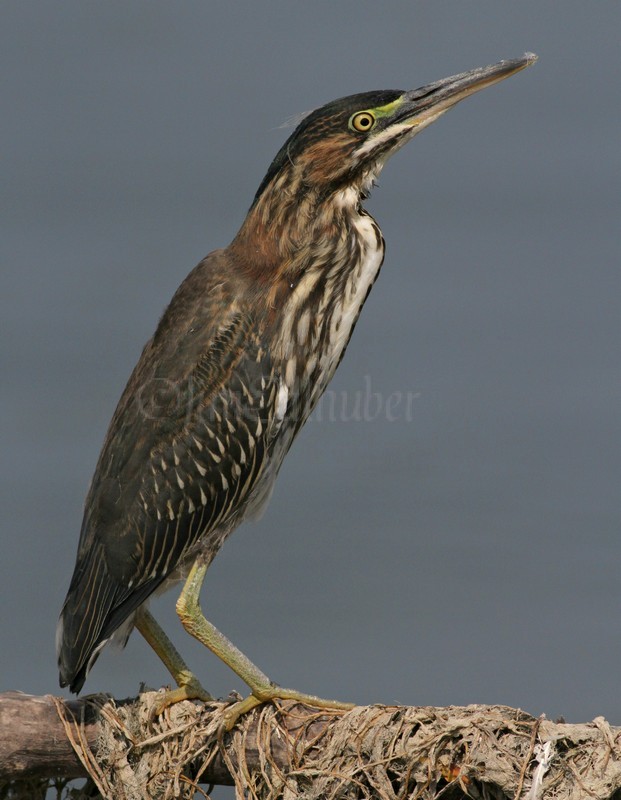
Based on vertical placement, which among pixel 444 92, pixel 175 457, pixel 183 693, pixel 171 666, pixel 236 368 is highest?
pixel 444 92

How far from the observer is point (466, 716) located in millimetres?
3387

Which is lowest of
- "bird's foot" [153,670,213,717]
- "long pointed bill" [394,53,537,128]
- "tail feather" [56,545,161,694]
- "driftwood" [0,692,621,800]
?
"driftwood" [0,692,621,800]

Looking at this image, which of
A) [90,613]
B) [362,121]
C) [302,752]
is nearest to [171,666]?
[90,613]

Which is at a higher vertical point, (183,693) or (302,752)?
(183,693)

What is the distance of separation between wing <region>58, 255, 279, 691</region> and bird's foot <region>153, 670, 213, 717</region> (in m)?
0.30

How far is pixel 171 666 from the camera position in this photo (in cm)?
405

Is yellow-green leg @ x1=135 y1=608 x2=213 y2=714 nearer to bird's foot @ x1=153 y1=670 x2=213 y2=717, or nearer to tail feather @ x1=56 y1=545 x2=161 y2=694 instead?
bird's foot @ x1=153 y1=670 x2=213 y2=717

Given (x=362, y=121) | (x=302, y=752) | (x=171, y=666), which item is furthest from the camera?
(x=171, y=666)

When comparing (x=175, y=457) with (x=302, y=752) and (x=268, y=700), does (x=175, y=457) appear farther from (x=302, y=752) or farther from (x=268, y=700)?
(x=302, y=752)

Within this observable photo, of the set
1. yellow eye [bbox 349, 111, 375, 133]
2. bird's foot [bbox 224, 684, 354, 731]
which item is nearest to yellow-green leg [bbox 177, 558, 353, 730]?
bird's foot [bbox 224, 684, 354, 731]

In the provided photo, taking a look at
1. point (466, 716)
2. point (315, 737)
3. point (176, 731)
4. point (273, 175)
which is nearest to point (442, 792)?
point (466, 716)

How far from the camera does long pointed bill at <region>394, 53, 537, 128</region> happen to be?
398 centimetres

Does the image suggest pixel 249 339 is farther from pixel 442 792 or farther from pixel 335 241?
pixel 442 792

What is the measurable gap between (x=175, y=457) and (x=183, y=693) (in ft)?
2.66
